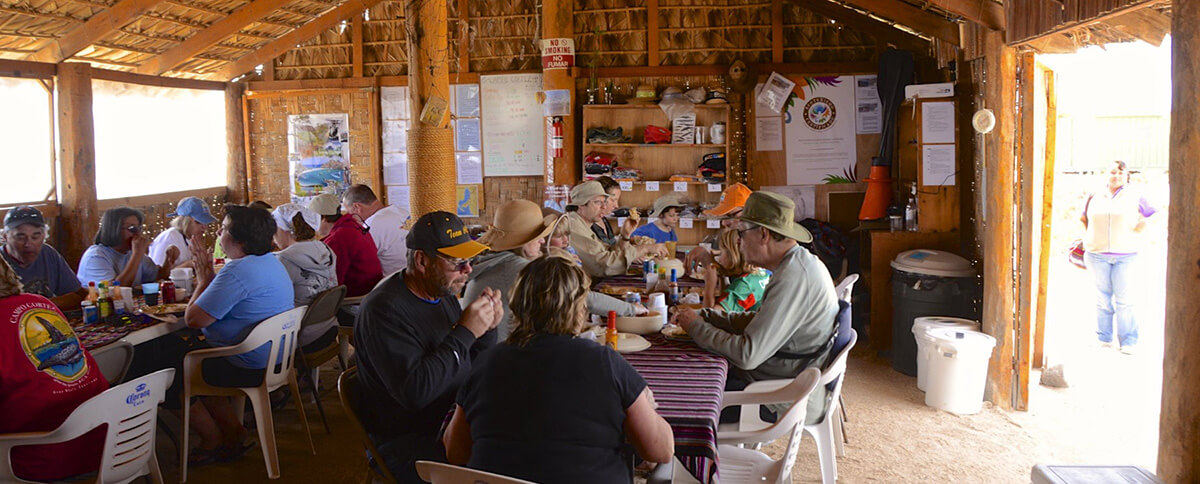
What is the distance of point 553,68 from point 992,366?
4.93m

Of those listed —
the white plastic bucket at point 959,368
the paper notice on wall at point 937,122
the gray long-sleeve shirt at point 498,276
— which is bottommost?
the white plastic bucket at point 959,368

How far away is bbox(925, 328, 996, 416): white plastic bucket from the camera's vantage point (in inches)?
220

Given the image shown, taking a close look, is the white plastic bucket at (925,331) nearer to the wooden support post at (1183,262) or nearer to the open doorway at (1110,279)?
the open doorway at (1110,279)

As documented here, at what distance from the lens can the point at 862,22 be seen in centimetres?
831

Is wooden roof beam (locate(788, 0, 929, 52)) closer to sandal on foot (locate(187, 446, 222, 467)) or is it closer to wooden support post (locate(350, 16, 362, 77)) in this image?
wooden support post (locate(350, 16, 362, 77))

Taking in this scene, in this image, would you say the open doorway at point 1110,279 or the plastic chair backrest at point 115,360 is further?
the open doorway at point 1110,279

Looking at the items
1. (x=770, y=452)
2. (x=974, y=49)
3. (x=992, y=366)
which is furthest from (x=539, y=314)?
(x=974, y=49)

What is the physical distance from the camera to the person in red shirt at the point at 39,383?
120 inches

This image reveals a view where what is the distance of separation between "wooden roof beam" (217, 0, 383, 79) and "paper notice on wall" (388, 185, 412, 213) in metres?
1.90

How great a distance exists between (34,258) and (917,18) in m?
6.50

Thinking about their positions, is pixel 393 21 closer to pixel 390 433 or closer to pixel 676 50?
pixel 676 50

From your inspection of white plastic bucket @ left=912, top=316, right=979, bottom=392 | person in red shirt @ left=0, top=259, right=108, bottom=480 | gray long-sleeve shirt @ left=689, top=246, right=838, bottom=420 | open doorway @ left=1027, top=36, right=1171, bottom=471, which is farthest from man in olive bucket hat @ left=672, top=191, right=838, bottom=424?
person in red shirt @ left=0, top=259, right=108, bottom=480

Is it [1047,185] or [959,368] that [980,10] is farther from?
[959,368]

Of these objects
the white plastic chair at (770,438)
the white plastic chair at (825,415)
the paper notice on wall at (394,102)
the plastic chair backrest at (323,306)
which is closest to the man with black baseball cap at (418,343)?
the white plastic chair at (770,438)
